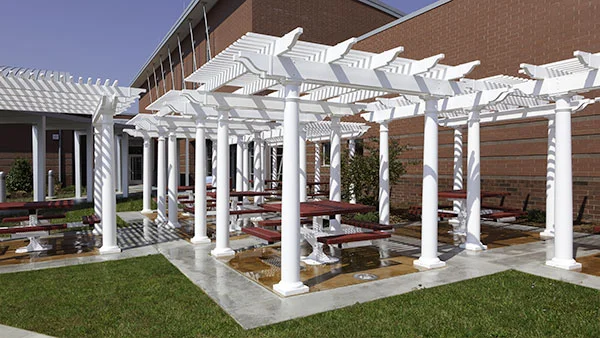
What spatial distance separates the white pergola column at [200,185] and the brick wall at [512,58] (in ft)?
31.2

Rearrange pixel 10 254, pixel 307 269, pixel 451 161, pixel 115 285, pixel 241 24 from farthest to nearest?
1. pixel 241 24
2. pixel 451 161
3. pixel 10 254
4. pixel 307 269
5. pixel 115 285

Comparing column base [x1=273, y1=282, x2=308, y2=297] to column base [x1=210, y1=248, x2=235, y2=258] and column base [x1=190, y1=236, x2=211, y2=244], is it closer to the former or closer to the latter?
column base [x1=210, y1=248, x2=235, y2=258]

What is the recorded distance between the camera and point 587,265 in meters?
7.21

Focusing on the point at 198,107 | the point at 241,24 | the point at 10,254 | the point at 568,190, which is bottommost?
the point at 10,254

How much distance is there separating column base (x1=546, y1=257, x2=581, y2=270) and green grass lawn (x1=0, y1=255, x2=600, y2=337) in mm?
941

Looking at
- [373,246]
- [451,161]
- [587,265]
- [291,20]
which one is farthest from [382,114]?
[291,20]

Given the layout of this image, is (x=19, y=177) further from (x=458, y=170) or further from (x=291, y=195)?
(x=291, y=195)

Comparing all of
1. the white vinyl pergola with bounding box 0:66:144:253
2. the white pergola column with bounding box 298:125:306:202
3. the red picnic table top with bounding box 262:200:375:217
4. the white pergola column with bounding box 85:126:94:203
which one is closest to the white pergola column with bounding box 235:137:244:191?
the white pergola column with bounding box 298:125:306:202

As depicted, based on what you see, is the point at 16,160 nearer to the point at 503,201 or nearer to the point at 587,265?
the point at 503,201

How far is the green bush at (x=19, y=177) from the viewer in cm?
2308

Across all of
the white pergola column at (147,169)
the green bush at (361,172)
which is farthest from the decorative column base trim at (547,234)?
the white pergola column at (147,169)

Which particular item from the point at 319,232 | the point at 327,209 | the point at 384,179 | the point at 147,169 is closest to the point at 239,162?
the point at 147,169

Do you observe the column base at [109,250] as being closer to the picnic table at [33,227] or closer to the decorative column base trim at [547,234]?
the picnic table at [33,227]

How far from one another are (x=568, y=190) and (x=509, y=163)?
6.78 metres
